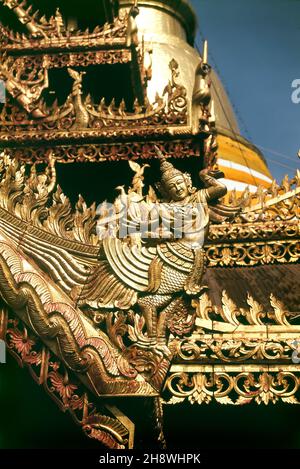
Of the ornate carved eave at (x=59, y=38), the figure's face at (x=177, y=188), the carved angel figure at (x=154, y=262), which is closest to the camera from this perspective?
the carved angel figure at (x=154, y=262)

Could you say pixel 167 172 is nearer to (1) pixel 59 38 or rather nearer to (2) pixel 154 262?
(2) pixel 154 262

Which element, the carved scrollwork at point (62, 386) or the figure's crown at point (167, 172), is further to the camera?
the figure's crown at point (167, 172)

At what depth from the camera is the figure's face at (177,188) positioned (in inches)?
218

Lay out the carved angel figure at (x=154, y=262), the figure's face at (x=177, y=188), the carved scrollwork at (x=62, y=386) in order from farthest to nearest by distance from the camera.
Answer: the figure's face at (x=177, y=188) < the carved angel figure at (x=154, y=262) < the carved scrollwork at (x=62, y=386)

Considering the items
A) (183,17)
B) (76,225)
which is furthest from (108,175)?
(183,17)

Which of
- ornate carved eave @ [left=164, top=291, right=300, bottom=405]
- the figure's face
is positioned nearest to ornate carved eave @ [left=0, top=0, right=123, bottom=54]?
the figure's face

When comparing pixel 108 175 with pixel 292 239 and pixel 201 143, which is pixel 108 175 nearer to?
pixel 201 143

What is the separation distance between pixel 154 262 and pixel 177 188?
0.54 m

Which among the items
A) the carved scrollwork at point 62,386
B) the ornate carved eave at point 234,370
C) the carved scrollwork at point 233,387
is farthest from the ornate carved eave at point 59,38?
the carved scrollwork at point 233,387

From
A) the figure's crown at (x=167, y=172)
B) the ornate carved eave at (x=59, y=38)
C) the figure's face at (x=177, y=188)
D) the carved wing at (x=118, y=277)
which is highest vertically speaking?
the ornate carved eave at (x=59, y=38)

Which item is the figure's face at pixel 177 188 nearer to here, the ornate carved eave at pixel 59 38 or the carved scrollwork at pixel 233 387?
the carved scrollwork at pixel 233 387

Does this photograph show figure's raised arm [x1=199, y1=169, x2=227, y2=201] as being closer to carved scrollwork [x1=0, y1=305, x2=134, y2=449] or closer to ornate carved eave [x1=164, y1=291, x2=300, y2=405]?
ornate carved eave [x1=164, y1=291, x2=300, y2=405]

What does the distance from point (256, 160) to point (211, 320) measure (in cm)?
1489

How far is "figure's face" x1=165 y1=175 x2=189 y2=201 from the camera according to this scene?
5531 millimetres
